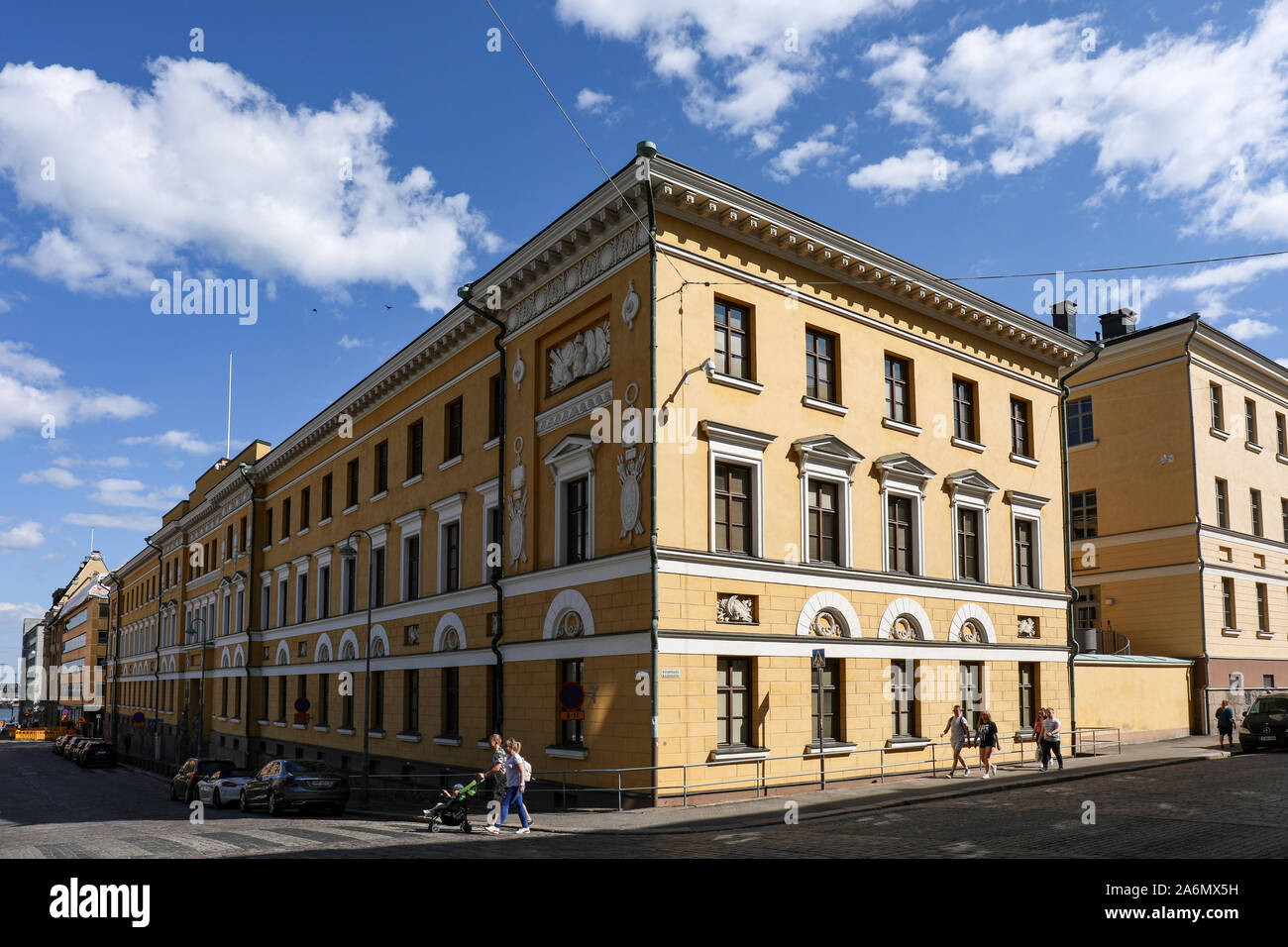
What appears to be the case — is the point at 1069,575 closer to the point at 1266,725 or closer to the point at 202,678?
the point at 1266,725

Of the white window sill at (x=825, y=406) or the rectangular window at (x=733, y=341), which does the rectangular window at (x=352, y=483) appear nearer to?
the rectangular window at (x=733, y=341)

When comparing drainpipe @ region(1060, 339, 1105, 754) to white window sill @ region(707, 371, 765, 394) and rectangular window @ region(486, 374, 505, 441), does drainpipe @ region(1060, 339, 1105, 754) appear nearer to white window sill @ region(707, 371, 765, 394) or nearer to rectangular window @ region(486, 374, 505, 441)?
white window sill @ region(707, 371, 765, 394)

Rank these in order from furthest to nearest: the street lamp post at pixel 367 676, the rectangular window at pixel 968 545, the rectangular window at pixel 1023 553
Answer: the rectangular window at pixel 1023 553 → the rectangular window at pixel 968 545 → the street lamp post at pixel 367 676

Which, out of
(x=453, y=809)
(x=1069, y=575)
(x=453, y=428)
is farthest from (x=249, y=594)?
(x=1069, y=575)

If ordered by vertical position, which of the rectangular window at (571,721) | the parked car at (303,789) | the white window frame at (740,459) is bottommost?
the parked car at (303,789)

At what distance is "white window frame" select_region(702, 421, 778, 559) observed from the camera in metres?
20.4

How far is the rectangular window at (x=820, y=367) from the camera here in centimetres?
2330

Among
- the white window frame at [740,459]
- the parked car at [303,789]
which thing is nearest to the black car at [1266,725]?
the white window frame at [740,459]

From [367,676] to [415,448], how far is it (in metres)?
8.35

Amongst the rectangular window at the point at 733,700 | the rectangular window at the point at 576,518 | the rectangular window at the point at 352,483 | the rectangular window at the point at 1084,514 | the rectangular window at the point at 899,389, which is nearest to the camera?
the rectangular window at the point at 733,700

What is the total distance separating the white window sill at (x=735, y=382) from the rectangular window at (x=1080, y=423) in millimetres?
22708

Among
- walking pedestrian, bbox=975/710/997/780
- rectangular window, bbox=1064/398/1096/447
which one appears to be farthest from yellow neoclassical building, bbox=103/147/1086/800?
rectangular window, bbox=1064/398/1096/447

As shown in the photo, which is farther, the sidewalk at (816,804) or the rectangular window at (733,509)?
the rectangular window at (733,509)

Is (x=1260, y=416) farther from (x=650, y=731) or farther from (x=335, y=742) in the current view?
(x=335, y=742)
